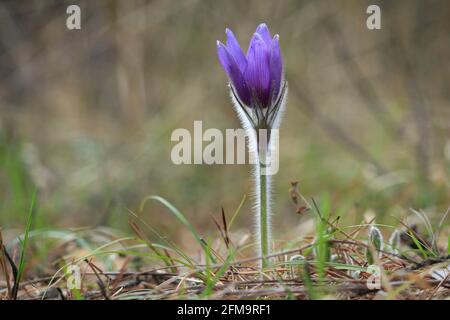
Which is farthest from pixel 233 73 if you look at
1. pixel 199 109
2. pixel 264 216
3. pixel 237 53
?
pixel 199 109

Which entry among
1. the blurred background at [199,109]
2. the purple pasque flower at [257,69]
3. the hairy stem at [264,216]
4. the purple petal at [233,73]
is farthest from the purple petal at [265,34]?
the blurred background at [199,109]

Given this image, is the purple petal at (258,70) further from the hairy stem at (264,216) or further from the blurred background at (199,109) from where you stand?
the blurred background at (199,109)

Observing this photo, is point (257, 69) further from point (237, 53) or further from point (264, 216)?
point (264, 216)

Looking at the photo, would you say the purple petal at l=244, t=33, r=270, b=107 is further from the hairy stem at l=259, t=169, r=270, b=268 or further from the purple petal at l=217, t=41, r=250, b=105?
the hairy stem at l=259, t=169, r=270, b=268

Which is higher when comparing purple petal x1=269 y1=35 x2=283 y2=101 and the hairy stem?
purple petal x1=269 y1=35 x2=283 y2=101

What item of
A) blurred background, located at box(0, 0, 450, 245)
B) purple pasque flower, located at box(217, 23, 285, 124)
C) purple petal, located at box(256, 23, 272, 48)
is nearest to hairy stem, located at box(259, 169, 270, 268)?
purple pasque flower, located at box(217, 23, 285, 124)
